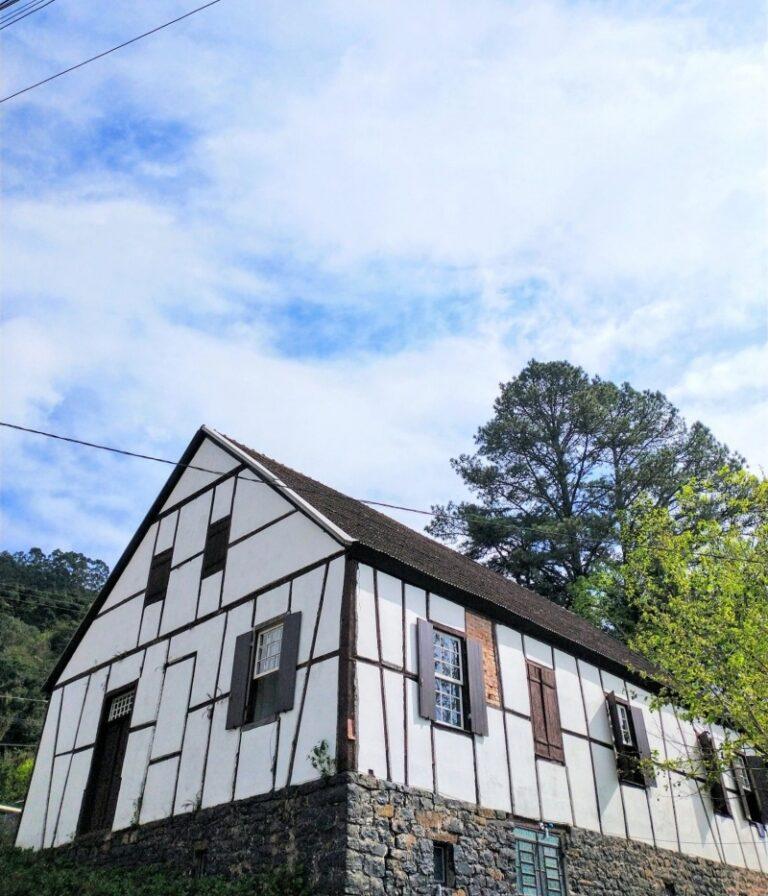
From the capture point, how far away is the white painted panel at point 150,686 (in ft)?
43.8

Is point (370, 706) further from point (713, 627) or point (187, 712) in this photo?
point (713, 627)

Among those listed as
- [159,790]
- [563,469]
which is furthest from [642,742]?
[563,469]

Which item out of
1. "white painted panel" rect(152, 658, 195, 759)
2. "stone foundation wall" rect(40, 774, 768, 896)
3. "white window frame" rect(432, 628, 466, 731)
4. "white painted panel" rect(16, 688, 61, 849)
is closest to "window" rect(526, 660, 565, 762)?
"stone foundation wall" rect(40, 774, 768, 896)

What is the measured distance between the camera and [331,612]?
1108 cm

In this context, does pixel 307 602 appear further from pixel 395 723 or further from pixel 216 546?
pixel 216 546

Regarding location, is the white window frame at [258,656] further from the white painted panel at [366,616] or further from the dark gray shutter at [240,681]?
the white painted panel at [366,616]

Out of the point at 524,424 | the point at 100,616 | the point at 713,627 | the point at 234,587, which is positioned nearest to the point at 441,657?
the point at 234,587

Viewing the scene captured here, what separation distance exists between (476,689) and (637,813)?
14.7 feet

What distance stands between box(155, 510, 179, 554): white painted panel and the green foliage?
5.72 m

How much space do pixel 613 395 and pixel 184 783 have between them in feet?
84.4

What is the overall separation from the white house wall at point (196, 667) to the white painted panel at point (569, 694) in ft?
16.3

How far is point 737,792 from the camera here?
16.4 m

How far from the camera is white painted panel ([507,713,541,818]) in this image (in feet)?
38.1

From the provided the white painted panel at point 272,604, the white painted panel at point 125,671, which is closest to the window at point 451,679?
the white painted panel at point 272,604
